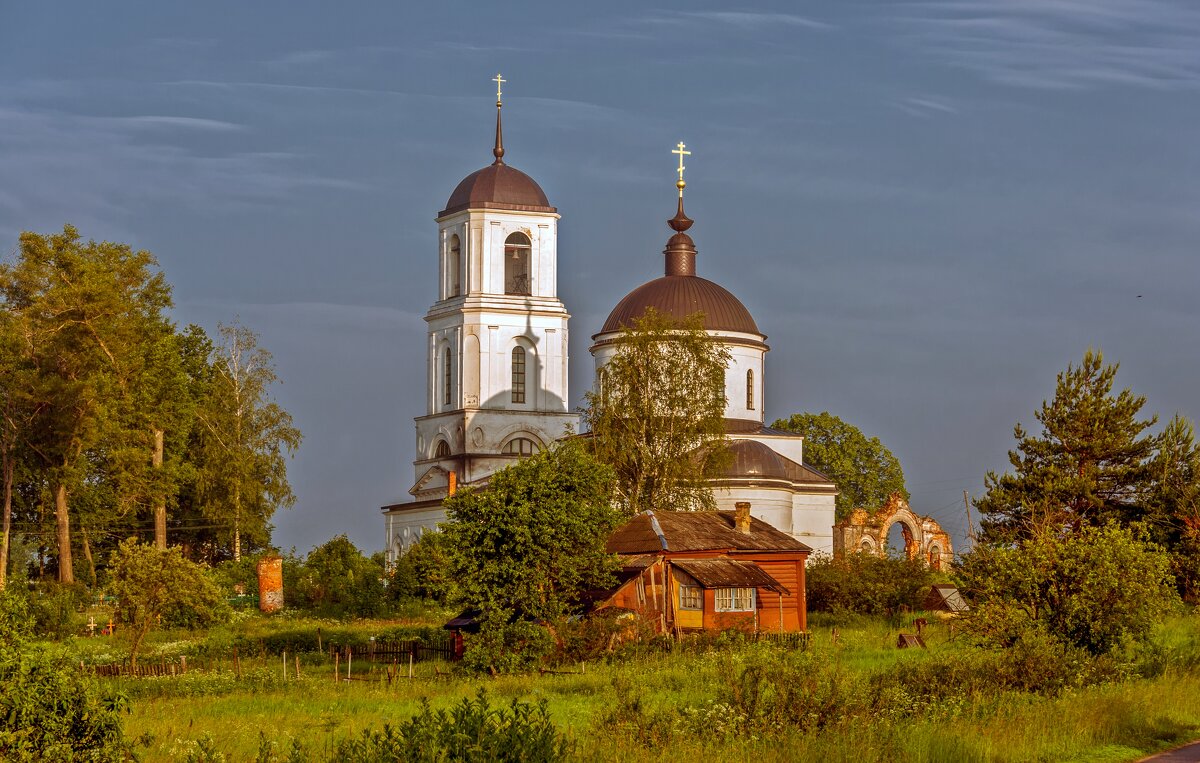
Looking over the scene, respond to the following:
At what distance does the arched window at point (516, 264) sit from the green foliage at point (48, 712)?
2139 inches

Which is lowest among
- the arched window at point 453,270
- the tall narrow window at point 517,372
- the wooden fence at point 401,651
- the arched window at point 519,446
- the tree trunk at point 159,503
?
the wooden fence at point 401,651

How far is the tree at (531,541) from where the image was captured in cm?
3316

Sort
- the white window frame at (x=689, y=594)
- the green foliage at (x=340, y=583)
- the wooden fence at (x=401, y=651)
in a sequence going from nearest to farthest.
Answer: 1. the wooden fence at (x=401, y=651)
2. the white window frame at (x=689, y=594)
3. the green foliage at (x=340, y=583)

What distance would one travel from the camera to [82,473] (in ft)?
175

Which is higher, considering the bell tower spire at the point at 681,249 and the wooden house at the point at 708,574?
the bell tower spire at the point at 681,249

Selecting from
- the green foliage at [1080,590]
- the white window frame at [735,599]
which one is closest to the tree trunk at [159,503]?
the white window frame at [735,599]

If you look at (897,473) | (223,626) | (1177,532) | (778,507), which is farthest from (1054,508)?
(897,473)

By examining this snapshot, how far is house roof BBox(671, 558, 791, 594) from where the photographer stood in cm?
3866

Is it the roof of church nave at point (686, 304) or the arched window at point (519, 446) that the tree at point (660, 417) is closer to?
the roof of church nave at point (686, 304)

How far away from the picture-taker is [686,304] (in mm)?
61312

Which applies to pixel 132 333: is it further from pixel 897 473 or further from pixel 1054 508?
pixel 897 473

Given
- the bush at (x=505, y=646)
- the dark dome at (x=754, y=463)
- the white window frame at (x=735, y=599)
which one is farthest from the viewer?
the dark dome at (x=754, y=463)

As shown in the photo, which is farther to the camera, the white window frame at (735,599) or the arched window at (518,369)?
the arched window at (518,369)

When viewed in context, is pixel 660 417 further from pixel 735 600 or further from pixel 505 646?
pixel 505 646
